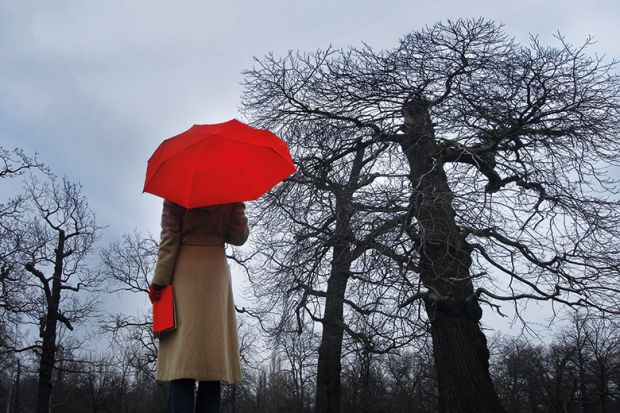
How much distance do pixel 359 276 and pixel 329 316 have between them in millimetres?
4863

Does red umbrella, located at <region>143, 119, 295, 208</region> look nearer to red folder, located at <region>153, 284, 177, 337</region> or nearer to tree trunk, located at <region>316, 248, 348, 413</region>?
red folder, located at <region>153, 284, 177, 337</region>

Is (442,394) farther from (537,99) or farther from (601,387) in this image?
(601,387)

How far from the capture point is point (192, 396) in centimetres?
288

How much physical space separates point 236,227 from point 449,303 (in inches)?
215

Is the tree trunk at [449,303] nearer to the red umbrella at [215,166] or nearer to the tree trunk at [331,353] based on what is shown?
the red umbrella at [215,166]

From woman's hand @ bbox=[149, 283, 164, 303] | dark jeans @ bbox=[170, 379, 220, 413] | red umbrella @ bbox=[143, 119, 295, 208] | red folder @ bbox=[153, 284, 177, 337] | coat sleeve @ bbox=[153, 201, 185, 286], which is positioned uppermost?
red umbrella @ bbox=[143, 119, 295, 208]

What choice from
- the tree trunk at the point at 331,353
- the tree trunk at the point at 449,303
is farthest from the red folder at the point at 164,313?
the tree trunk at the point at 331,353

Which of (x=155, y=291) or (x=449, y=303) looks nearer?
(x=155, y=291)

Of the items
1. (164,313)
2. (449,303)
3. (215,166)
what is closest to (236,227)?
(215,166)

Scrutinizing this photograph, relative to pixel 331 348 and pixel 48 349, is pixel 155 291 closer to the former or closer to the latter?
pixel 331 348

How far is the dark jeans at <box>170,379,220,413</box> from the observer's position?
2.84 m

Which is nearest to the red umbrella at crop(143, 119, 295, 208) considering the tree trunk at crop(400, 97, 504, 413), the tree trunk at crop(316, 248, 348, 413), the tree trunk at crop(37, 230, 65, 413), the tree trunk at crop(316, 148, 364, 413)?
the tree trunk at crop(400, 97, 504, 413)

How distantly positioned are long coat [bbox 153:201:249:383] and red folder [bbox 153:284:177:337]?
36mm

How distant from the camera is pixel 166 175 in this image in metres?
3.10
